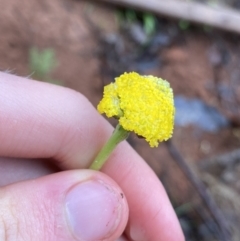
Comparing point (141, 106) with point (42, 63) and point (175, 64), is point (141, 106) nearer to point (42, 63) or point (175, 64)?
point (42, 63)

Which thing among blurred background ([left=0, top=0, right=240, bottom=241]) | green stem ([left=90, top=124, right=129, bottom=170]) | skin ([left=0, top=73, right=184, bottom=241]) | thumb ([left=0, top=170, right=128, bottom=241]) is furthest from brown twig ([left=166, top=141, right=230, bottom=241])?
green stem ([left=90, top=124, right=129, bottom=170])

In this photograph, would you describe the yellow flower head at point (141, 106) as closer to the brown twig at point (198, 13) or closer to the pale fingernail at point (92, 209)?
the pale fingernail at point (92, 209)

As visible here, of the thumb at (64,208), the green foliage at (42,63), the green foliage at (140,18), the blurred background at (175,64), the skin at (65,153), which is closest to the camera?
the thumb at (64,208)

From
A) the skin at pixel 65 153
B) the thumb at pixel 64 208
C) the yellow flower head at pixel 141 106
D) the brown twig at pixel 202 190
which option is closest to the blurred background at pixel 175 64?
the brown twig at pixel 202 190

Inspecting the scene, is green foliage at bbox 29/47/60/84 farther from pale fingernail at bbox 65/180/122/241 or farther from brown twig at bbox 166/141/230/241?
pale fingernail at bbox 65/180/122/241

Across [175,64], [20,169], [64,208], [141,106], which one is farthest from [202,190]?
[141,106]
